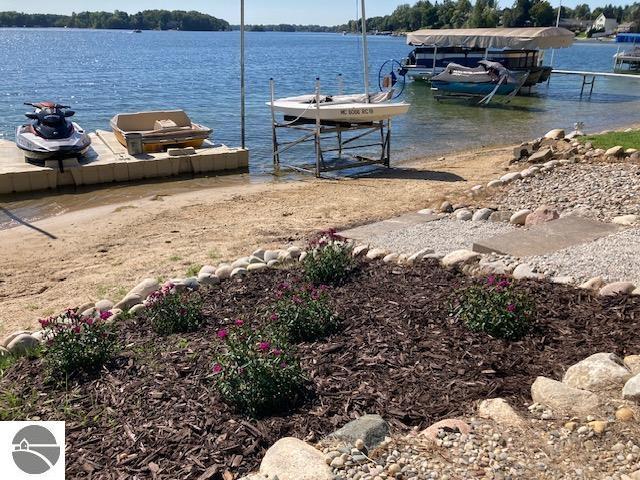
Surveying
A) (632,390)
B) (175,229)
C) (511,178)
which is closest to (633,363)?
(632,390)

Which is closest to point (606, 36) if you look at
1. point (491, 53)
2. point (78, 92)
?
point (491, 53)

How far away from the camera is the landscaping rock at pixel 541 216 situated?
8594 mm

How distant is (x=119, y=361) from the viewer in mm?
4996

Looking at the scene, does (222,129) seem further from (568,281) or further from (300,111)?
(568,281)

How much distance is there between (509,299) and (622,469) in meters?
2.01

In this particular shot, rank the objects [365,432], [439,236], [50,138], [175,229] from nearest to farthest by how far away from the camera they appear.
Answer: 1. [365,432]
2. [439,236]
3. [175,229]
4. [50,138]

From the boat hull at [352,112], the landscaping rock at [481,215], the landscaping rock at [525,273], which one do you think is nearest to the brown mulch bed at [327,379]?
the landscaping rock at [525,273]

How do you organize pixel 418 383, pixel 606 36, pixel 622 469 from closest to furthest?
pixel 622 469 → pixel 418 383 → pixel 606 36

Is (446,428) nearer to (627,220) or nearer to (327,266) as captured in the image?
(327,266)

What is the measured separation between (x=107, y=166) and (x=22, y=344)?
10068 mm

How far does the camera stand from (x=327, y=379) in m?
4.49

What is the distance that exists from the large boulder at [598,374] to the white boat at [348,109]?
447 inches

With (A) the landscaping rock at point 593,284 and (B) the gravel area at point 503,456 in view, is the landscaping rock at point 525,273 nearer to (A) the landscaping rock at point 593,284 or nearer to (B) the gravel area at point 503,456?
(A) the landscaping rock at point 593,284

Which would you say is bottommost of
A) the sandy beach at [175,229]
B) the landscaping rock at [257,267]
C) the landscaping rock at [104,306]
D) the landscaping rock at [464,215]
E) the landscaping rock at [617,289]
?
the sandy beach at [175,229]
